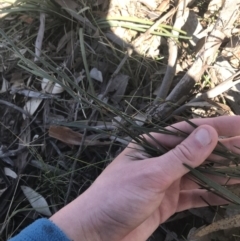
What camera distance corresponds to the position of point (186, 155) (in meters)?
1.00

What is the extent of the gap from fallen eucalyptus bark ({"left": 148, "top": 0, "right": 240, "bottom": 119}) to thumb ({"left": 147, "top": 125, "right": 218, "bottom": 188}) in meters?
0.34

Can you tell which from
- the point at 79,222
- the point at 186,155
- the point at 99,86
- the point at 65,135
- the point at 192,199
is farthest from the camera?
the point at 99,86

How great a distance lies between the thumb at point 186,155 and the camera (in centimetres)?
100

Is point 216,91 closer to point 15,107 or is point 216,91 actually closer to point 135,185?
point 135,185

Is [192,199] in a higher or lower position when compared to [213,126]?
lower

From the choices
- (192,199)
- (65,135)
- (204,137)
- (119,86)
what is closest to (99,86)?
(119,86)

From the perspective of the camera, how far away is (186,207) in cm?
128

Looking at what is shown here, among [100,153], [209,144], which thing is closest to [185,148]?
[209,144]

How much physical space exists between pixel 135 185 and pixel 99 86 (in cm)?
62

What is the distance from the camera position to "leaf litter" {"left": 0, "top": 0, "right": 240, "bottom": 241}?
138cm

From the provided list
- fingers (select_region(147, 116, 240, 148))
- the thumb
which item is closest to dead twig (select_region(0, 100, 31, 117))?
fingers (select_region(147, 116, 240, 148))

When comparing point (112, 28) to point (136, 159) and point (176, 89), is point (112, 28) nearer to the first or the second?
point (176, 89)

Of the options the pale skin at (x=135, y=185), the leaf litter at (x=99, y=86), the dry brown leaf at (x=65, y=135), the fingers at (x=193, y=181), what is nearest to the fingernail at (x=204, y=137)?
the pale skin at (x=135, y=185)

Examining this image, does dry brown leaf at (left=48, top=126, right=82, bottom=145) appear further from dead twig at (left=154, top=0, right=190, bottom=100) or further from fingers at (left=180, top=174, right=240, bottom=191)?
fingers at (left=180, top=174, right=240, bottom=191)
